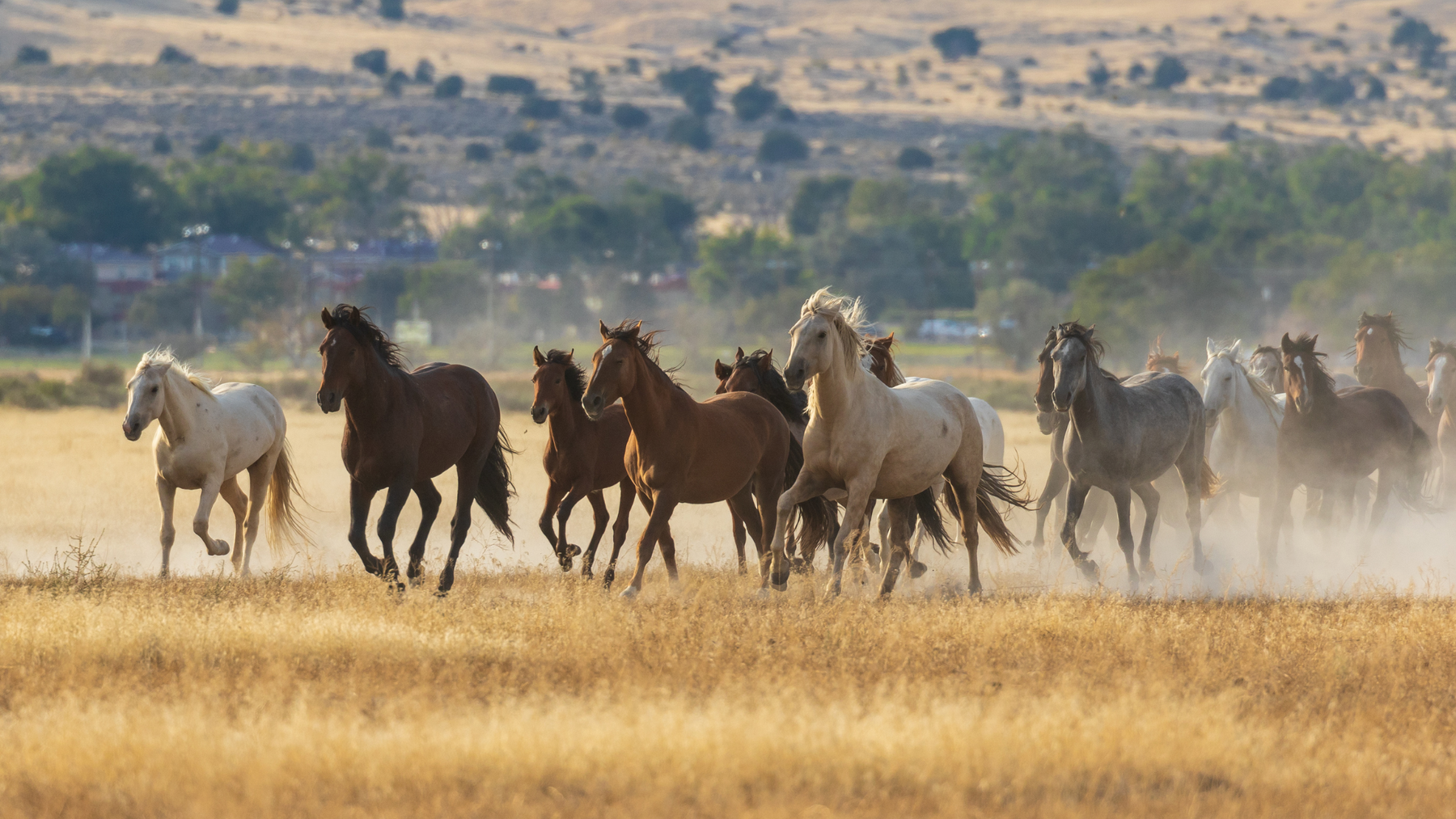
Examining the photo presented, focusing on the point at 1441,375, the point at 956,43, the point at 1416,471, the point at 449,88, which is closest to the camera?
the point at 1416,471

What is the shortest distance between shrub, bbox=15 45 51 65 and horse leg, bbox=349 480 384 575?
13878 centimetres

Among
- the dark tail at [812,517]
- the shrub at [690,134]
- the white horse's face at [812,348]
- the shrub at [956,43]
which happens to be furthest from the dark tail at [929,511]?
the shrub at [956,43]

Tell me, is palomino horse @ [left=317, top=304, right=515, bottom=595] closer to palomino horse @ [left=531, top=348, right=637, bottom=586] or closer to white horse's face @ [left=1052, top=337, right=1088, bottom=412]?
palomino horse @ [left=531, top=348, right=637, bottom=586]

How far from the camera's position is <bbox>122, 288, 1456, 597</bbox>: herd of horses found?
A: 10.5 m

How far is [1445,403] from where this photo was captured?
52.3ft

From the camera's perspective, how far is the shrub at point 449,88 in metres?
141

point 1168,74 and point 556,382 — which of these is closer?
point 556,382

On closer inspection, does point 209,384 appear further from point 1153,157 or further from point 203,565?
point 1153,157

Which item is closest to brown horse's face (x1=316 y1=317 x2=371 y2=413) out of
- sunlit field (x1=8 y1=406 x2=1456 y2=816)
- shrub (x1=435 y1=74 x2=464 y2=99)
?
sunlit field (x1=8 y1=406 x2=1456 y2=816)

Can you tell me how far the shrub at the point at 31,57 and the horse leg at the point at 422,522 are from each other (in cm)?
13814

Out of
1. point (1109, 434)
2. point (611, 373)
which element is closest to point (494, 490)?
point (611, 373)

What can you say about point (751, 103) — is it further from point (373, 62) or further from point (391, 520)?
point (391, 520)

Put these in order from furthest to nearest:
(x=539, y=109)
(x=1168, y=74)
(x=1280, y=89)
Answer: (x=1168, y=74)
(x=1280, y=89)
(x=539, y=109)

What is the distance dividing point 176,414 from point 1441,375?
36.5ft
